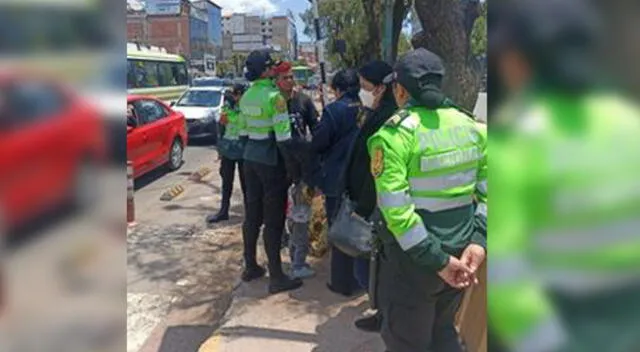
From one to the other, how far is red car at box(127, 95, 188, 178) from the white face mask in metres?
6.55

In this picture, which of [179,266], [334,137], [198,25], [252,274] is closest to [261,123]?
[334,137]

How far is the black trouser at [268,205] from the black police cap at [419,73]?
2267 millimetres

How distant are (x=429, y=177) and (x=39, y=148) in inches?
66.3

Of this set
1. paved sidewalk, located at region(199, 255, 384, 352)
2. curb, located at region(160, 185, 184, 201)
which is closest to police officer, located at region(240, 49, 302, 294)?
paved sidewalk, located at region(199, 255, 384, 352)

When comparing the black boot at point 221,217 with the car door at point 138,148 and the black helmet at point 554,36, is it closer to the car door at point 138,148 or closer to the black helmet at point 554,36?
the car door at point 138,148

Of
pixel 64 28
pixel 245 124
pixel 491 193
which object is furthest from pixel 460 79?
pixel 64 28

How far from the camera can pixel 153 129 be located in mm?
11414

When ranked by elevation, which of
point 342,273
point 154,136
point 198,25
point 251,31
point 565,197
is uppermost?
point 198,25

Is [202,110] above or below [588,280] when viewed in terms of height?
below

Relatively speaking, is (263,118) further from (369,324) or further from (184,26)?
(184,26)

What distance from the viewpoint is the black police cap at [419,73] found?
7.96 feet

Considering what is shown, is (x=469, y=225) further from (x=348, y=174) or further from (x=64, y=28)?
(x=64, y=28)

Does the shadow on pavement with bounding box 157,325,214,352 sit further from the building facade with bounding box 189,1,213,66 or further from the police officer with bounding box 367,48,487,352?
the building facade with bounding box 189,1,213,66

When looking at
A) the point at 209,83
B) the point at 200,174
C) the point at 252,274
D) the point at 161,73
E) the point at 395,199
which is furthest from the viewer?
the point at 209,83
